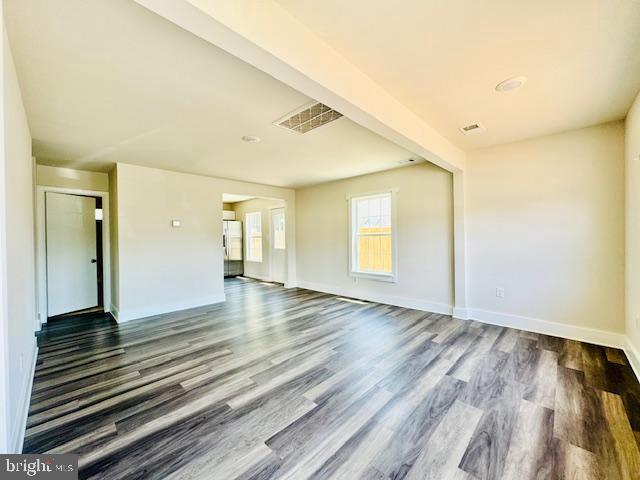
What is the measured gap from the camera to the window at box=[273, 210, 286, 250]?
7.50m

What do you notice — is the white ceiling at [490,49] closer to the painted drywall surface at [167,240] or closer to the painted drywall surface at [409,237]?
the painted drywall surface at [409,237]

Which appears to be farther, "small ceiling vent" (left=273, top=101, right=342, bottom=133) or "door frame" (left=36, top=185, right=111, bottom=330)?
"door frame" (left=36, top=185, right=111, bottom=330)

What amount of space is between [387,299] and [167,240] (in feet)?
13.5

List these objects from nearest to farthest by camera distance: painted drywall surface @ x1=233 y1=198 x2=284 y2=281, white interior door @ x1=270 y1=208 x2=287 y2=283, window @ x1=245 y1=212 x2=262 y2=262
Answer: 1. white interior door @ x1=270 y1=208 x2=287 y2=283
2. painted drywall surface @ x1=233 y1=198 x2=284 y2=281
3. window @ x1=245 y1=212 x2=262 y2=262

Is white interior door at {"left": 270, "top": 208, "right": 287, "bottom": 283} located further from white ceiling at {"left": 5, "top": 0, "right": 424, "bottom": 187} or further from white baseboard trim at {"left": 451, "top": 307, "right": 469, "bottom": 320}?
white baseboard trim at {"left": 451, "top": 307, "right": 469, "bottom": 320}

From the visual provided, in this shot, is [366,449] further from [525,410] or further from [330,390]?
[525,410]

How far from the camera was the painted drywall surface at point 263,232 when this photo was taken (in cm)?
777

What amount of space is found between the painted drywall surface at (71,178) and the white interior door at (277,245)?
383cm

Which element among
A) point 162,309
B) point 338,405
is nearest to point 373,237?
point 338,405

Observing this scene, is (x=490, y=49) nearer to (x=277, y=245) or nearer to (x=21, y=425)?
(x=21, y=425)

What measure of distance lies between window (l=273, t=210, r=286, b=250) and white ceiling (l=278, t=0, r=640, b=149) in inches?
209

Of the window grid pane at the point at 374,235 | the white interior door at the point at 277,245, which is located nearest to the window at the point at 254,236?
the white interior door at the point at 277,245

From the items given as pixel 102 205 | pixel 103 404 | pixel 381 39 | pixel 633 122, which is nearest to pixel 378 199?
pixel 633 122

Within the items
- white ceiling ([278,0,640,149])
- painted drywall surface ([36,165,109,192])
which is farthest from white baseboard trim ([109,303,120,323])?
white ceiling ([278,0,640,149])
